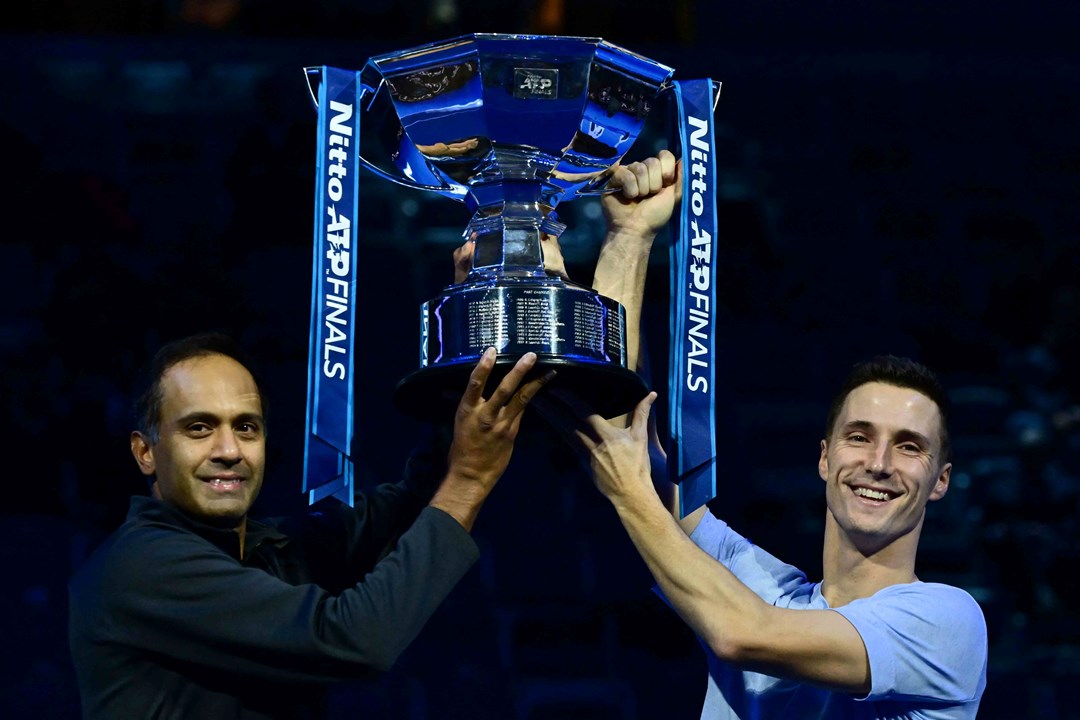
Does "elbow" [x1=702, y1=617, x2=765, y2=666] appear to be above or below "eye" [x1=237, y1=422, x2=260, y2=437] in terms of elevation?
below

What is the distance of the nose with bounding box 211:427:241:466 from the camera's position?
7.84 ft

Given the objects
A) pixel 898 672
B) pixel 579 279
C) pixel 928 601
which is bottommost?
pixel 898 672

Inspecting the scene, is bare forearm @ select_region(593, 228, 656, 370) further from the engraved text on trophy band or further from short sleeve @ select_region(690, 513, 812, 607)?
short sleeve @ select_region(690, 513, 812, 607)

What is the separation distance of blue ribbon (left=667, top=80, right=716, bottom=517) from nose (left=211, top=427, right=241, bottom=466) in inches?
26.1

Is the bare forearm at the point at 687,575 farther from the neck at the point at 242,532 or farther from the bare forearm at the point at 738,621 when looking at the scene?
the neck at the point at 242,532

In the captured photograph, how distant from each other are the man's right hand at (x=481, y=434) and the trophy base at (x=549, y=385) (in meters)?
0.02

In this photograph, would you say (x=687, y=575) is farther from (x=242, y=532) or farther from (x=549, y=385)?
(x=242, y=532)

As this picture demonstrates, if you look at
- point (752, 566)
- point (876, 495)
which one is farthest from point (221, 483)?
point (876, 495)

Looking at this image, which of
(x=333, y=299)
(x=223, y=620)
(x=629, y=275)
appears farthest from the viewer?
(x=629, y=275)

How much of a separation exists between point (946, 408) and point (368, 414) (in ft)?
4.83

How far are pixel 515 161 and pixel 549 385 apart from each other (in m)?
0.37

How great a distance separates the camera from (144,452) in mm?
2479

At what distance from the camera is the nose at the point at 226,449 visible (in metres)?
2.39

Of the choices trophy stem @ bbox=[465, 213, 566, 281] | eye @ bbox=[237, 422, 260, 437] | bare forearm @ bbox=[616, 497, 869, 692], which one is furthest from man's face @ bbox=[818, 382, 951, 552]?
eye @ bbox=[237, 422, 260, 437]
